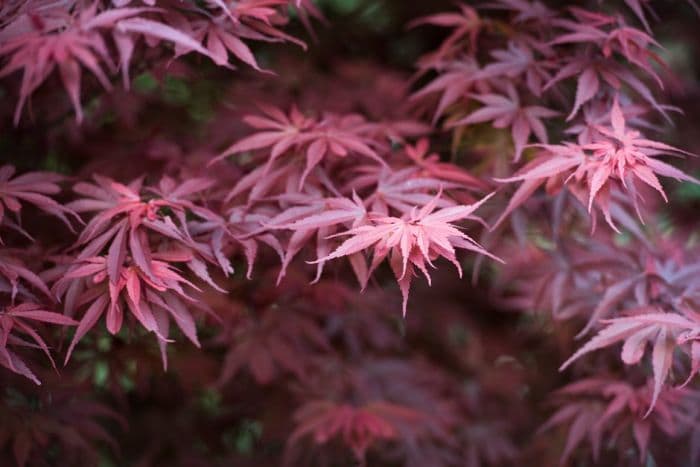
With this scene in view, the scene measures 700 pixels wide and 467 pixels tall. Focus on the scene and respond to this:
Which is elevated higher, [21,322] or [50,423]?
[21,322]

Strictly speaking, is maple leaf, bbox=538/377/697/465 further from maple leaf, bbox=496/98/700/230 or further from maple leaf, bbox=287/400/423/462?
maple leaf, bbox=496/98/700/230

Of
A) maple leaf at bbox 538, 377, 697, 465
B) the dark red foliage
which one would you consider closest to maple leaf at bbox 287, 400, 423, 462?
the dark red foliage

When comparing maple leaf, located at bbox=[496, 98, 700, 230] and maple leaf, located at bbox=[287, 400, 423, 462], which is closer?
maple leaf, located at bbox=[496, 98, 700, 230]

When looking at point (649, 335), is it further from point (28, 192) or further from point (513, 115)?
point (28, 192)

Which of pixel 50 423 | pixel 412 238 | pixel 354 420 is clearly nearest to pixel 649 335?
pixel 412 238

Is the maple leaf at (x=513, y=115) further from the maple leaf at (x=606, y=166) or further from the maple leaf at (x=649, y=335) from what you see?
the maple leaf at (x=649, y=335)

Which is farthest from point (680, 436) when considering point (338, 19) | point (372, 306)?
point (338, 19)

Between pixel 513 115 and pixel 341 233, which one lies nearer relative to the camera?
pixel 341 233

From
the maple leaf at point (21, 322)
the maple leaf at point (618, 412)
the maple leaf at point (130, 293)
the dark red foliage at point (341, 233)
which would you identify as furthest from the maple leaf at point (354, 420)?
the maple leaf at point (21, 322)
